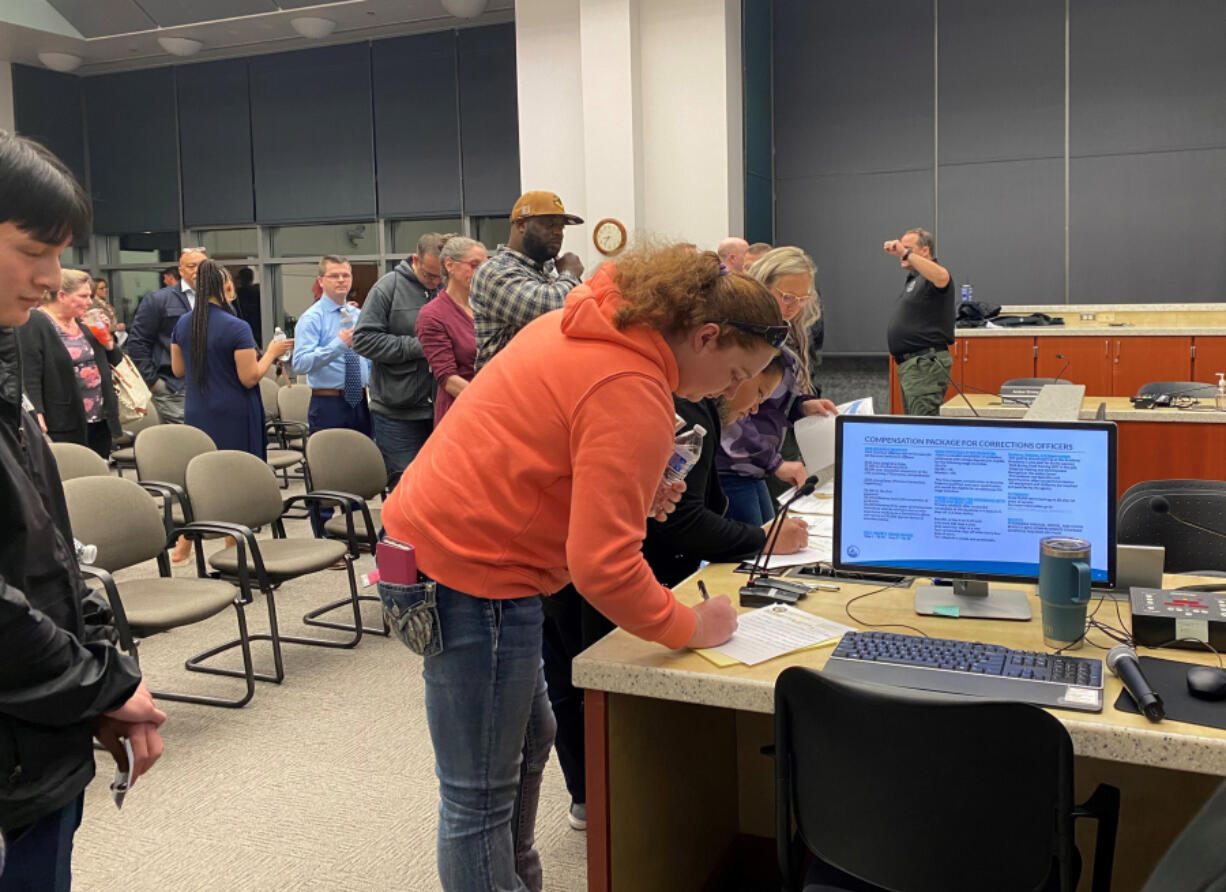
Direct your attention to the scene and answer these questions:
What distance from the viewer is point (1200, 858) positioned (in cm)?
59

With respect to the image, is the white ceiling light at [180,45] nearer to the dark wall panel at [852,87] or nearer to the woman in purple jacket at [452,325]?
the dark wall panel at [852,87]

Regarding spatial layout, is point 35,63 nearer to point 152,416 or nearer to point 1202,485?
point 152,416

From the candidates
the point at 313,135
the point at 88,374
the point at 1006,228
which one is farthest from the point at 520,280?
the point at 313,135

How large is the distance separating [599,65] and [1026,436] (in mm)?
6496

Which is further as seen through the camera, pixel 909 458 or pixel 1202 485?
pixel 1202 485

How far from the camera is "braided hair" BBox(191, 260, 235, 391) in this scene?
15.3ft

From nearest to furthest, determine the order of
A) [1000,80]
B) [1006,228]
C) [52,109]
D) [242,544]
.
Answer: [242,544] → [1000,80] → [1006,228] → [52,109]

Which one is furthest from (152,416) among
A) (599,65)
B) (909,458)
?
(909,458)

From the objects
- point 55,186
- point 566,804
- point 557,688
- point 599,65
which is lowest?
point 566,804

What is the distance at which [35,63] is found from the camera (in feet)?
36.5

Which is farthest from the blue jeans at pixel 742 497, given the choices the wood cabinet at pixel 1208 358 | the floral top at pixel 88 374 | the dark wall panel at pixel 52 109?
the dark wall panel at pixel 52 109

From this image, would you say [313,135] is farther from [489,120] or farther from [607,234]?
[607,234]

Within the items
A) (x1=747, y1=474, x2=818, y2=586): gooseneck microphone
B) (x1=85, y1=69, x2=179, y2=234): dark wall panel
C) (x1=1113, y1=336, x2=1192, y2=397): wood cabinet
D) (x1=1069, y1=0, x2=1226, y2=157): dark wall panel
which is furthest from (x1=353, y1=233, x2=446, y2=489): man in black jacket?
(x1=85, y1=69, x2=179, y2=234): dark wall panel

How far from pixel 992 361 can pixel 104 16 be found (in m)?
8.67
